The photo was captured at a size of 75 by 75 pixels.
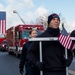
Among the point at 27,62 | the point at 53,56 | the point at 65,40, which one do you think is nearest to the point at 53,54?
the point at 53,56

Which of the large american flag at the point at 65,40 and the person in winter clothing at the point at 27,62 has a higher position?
the large american flag at the point at 65,40

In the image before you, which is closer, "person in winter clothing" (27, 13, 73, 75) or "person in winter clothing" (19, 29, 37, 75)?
"person in winter clothing" (27, 13, 73, 75)

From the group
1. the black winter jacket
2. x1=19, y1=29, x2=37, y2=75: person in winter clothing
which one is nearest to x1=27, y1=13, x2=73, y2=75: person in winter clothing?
the black winter jacket

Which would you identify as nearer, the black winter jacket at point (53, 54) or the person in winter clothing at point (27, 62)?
the black winter jacket at point (53, 54)

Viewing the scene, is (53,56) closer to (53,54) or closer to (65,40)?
(53,54)

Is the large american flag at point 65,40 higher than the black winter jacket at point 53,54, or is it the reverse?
the large american flag at point 65,40

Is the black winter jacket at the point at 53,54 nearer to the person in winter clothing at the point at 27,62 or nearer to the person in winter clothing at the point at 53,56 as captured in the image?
the person in winter clothing at the point at 53,56

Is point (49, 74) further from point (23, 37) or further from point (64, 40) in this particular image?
point (23, 37)

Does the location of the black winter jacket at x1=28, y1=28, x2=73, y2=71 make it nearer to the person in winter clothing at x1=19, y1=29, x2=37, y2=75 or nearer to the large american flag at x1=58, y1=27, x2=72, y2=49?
the large american flag at x1=58, y1=27, x2=72, y2=49

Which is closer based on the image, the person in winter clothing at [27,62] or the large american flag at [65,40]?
the large american flag at [65,40]

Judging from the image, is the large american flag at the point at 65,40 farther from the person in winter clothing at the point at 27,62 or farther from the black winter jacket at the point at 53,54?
the person in winter clothing at the point at 27,62

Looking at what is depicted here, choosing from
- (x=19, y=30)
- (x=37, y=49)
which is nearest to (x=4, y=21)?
(x=19, y=30)

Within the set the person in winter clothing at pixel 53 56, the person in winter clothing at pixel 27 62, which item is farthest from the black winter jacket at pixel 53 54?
the person in winter clothing at pixel 27 62

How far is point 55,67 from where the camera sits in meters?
5.05
